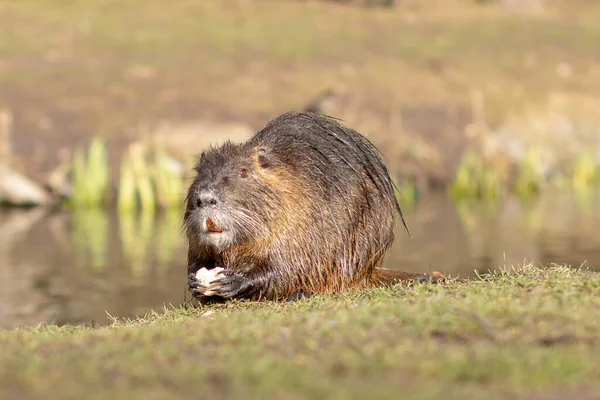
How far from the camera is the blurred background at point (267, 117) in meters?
13.5

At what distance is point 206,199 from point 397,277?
1606 millimetres

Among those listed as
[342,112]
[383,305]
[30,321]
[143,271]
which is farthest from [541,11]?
[383,305]

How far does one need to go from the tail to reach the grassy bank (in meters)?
1.29

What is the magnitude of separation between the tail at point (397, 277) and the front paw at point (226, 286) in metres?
1.04

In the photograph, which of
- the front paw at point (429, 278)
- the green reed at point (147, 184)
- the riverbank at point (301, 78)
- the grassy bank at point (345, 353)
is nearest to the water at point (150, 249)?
the green reed at point (147, 184)

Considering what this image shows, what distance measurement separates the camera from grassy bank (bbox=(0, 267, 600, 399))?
3748mm

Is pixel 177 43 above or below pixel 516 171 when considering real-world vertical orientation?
above

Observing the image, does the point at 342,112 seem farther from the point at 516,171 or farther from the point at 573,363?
the point at 573,363

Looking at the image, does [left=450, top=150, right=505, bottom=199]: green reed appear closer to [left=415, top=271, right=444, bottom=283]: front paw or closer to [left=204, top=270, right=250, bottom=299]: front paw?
[left=415, top=271, right=444, bottom=283]: front paw

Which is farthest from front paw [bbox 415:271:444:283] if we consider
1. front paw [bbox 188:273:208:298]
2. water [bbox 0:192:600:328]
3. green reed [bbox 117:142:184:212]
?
green reed [bbox 117:142:184:212]

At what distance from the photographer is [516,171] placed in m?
20.2

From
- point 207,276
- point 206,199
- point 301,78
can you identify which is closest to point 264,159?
point 206,199

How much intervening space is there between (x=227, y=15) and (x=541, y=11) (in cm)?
924

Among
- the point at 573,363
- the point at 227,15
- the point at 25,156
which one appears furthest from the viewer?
the point at 227,15
